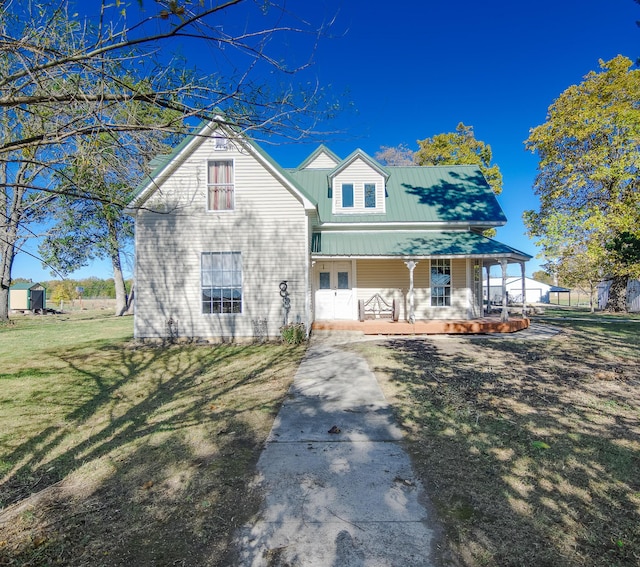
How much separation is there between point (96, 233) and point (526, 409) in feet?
84.8

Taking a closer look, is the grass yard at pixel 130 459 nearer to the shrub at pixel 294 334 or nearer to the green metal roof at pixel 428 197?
the shrub at pixel 294 334

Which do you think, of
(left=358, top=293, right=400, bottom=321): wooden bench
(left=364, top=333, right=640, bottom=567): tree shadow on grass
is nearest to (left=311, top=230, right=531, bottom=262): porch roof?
(left=358, top=293, right=400, bottom=321): wooden bench

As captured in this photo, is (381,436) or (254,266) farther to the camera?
(254,266)

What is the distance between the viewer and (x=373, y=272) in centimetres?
1438

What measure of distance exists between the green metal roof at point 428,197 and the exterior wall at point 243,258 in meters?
2.70

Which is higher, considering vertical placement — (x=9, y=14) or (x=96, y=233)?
(x=96, y=233)

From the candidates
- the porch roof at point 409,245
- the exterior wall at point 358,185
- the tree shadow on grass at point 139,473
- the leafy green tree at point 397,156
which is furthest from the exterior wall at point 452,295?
the leafy green tree at point 397,156

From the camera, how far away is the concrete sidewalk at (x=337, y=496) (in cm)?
238

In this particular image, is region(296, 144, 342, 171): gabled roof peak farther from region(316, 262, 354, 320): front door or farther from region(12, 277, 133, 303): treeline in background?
region(12, 277, 133, 303): treeline in background

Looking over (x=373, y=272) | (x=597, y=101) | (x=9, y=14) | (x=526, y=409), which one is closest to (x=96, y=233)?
(x=373, y=272)

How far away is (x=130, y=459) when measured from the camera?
3.78m

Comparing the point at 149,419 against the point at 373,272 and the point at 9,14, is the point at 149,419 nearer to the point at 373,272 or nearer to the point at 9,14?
the point at 9,14

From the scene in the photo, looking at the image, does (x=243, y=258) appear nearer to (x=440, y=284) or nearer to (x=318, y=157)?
(x=440, y=284)

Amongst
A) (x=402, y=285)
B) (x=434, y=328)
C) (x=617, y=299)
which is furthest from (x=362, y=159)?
(x=617, y=299)
